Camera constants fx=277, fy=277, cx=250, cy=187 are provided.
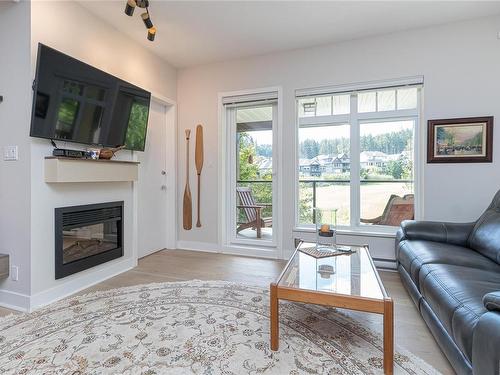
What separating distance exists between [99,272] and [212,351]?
175 centimetres

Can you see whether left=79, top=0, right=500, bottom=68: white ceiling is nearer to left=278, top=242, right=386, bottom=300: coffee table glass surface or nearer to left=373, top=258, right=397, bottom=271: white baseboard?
left=278, top=242, right=386, bottom=300: coffee table glass surface

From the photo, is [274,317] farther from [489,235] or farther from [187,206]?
[187,206]

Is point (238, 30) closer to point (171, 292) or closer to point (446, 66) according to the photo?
point (446, 66)

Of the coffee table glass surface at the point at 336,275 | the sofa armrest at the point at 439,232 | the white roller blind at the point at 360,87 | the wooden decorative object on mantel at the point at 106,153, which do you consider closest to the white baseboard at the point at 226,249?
the coffee table glass surface at the point at 336,275

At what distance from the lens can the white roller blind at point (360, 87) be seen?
305cm

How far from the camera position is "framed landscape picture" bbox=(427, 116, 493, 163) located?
2805 mm

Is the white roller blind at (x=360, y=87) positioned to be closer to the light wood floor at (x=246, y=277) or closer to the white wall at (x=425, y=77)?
the white wall at (x=425, y=77)

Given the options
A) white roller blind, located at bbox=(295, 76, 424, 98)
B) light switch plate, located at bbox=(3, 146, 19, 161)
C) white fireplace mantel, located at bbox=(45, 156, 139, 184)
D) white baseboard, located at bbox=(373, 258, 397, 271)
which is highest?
white roller blind, located at bbox=(295, 76, 424, 98)

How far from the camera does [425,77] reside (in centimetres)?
300

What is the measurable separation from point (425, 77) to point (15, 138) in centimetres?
394

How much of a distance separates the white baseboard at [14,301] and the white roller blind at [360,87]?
3403mm

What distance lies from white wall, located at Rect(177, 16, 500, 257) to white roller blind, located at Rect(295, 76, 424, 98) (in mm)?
54

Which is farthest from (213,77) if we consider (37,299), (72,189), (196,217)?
(37,299)

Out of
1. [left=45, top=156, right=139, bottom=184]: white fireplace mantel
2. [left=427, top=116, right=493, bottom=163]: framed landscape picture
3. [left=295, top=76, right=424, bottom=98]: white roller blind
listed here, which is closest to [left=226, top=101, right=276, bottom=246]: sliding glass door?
[left=295, top=76, right=424, bottom=98]: white roller blind
